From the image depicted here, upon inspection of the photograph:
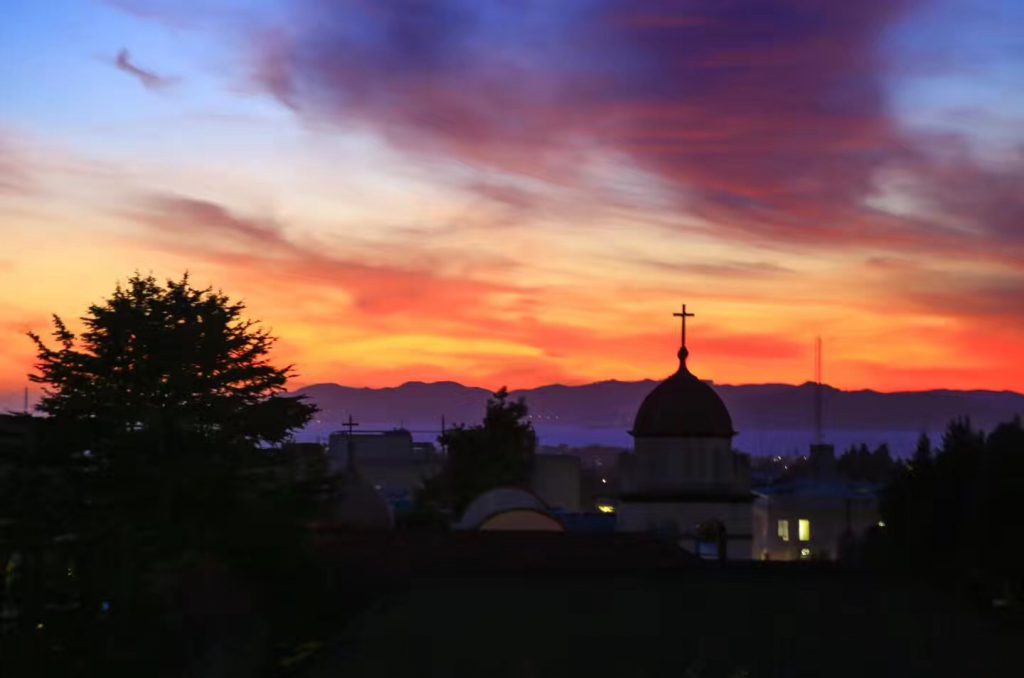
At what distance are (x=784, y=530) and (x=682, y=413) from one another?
41794 millimetres

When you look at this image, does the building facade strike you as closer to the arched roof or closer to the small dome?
the small dome

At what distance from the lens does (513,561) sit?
3712cm

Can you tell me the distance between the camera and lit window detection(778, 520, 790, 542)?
97.9 meters

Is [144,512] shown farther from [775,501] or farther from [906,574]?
[775,501]

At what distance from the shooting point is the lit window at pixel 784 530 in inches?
3856

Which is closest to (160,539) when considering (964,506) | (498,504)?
(964,506)

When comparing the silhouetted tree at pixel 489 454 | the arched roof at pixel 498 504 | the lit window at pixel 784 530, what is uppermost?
the silhouetted tree at pixel 489 454

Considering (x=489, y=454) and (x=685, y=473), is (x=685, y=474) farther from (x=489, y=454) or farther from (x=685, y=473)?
A: (x=489, y=454)

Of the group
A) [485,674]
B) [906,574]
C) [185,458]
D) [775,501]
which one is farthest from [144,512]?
[775,501]

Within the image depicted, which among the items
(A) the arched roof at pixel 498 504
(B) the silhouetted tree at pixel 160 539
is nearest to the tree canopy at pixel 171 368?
(A) the arched roof at pixel 498 504

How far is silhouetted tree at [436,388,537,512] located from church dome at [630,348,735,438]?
84.7 ft

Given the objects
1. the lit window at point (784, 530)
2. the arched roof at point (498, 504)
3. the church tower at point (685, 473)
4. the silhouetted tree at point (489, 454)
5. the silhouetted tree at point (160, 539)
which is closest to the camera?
the silhouetted tree at point (160, 539)

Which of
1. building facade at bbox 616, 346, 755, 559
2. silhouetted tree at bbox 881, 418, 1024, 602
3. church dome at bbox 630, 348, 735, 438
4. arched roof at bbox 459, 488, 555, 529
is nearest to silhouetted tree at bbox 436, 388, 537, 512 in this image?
building facade at bbox 616, 346, 755, 559

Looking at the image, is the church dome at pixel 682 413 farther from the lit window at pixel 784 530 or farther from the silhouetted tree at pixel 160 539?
the lit window at pixel 784 530
